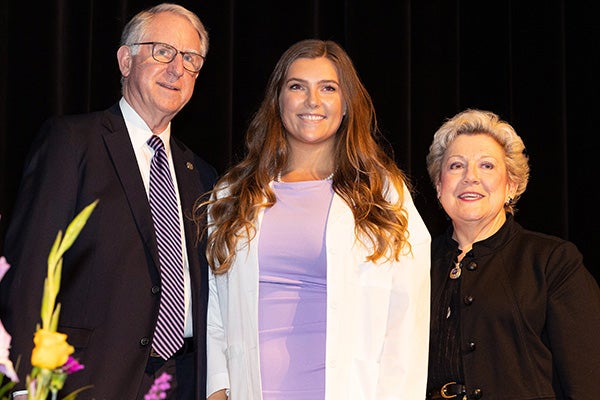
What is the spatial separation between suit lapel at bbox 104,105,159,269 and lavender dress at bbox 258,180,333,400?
309mm

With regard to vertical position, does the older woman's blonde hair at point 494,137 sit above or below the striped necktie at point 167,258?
above

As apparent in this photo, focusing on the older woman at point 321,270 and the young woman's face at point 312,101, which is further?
the young woman's face at point 312,101

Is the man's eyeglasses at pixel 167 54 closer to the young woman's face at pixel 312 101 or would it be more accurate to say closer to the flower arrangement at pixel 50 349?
the young woman's face at pixel 312 101

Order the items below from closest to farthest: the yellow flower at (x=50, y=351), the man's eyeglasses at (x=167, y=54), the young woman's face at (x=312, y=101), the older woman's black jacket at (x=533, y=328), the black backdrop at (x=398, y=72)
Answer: the yellow flower at (x=50, y=351) < the older woman's black jacket at (x=533, y=328) < the young woman's face at (x=312, y=101) < the man's eyeglasses at (x=167, y=54) < the black backdrop at (x=398, y=72)

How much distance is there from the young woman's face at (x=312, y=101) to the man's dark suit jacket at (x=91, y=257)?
0.48 metres

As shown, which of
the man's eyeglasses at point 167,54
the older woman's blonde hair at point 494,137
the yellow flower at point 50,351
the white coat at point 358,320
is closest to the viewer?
the yellow flower at point 50,351

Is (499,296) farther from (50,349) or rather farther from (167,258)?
(50,349)

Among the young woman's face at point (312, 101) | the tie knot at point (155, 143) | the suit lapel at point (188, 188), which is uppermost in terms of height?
the young woman's face at point (312, 101)

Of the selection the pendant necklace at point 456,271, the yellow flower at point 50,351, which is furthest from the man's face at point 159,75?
the yellow flower at point 50,351

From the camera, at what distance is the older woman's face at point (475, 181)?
2598mm

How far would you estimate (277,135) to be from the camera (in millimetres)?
2562

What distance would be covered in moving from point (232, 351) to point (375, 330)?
1.33ft

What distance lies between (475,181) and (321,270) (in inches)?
25.0

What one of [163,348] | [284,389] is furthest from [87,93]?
[284,389]
